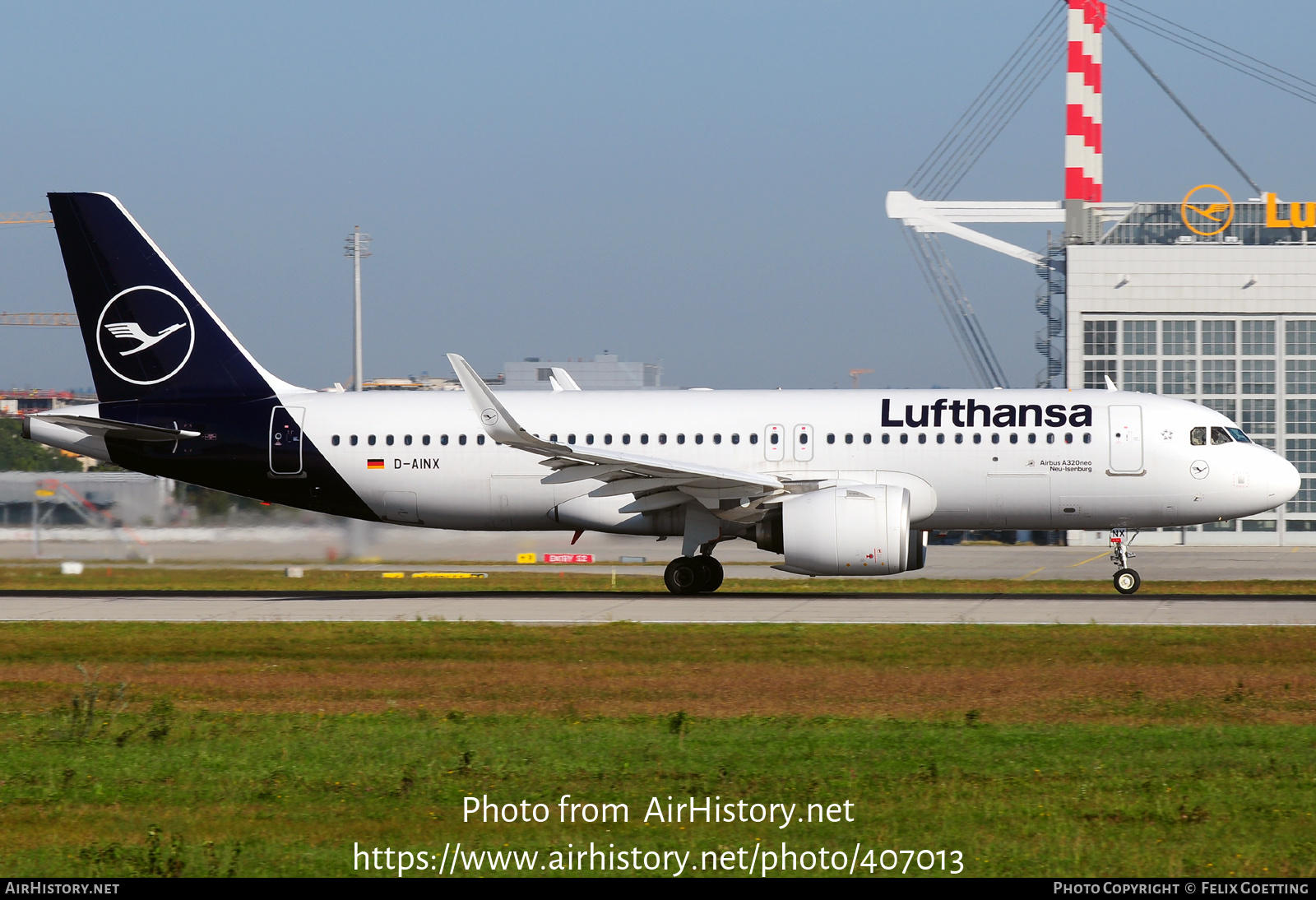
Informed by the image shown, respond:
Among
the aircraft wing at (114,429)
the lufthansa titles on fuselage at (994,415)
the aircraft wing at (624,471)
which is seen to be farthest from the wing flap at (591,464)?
the aircraft wing at (114,429)

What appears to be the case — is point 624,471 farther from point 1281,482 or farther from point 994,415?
point 1281,482

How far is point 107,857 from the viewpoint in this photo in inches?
334

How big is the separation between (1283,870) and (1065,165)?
217ft

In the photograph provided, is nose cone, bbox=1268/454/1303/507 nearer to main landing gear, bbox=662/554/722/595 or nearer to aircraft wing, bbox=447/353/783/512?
aircraft wing, bbox=447/353/783/512

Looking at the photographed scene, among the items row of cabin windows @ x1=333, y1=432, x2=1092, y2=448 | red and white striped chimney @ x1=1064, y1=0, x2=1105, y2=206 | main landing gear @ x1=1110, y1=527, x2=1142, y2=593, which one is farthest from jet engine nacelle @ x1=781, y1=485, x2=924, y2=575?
red and white striped chimney @ x1=1064, y1=0, x2=1105, y2=206

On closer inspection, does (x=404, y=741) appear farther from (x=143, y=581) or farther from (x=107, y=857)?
(x=143, y=581)

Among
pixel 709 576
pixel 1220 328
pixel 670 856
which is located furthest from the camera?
pixel 1220 328

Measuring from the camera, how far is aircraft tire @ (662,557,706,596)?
27.7 metres

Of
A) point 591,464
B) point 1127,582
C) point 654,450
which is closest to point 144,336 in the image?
point 591,464

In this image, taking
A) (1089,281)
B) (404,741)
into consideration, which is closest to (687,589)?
(404,741)

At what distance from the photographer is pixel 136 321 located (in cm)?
2848

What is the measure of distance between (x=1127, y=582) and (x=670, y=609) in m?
9.85

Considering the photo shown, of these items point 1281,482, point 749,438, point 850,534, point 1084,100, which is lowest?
point 850,534

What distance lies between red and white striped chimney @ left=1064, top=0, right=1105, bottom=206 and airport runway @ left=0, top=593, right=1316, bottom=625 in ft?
150
